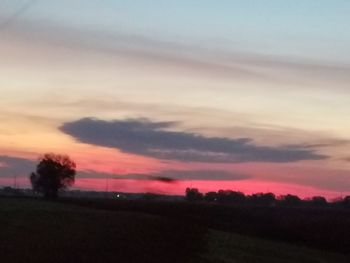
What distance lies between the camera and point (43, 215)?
42.8 m

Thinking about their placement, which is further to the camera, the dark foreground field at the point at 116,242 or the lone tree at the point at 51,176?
the lone tree at the point at 51,176

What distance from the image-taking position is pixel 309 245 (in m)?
64.9

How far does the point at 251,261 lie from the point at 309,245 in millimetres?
25048

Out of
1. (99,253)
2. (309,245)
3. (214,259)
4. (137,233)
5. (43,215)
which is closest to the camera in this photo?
(99,253)

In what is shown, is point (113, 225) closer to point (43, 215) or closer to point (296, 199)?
point (43, 215)

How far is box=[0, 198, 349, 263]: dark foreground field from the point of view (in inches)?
1177

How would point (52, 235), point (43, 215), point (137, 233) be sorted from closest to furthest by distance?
point (52, 235) → point (137, 233) → point (43, 215)

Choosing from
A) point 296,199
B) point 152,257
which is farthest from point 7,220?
point 296,199

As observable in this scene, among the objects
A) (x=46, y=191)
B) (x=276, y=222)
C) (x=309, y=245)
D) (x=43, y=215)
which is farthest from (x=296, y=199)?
(x=43, y=215)

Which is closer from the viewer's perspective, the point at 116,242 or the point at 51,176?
the point at 116,242

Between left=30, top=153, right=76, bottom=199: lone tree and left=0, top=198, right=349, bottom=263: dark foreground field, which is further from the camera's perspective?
left=30, top=153, right=76, bottom=199: lone tree

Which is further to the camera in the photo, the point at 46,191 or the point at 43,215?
the point at 46,191

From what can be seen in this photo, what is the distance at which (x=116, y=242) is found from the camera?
1367 inches

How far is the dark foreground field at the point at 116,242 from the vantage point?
29891 millimetres
